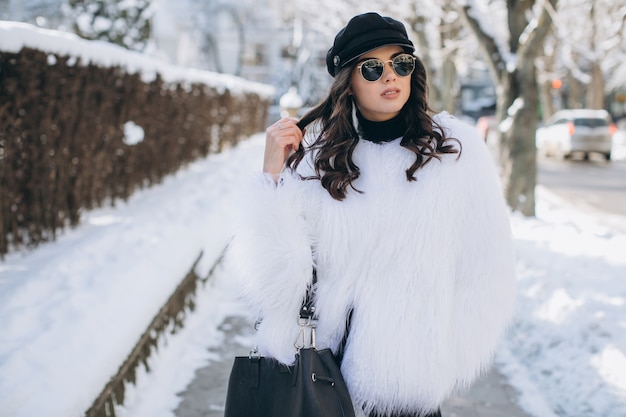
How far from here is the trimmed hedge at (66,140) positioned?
15.9 ft

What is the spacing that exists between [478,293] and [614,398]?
6.26 feet

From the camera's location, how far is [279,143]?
2.09 metres

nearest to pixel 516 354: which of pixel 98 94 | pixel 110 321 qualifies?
pixel 110 321

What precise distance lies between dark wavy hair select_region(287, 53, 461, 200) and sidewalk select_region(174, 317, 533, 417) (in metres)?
2.04

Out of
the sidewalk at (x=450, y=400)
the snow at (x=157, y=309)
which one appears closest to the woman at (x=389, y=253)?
the snow at (x=157, y=309)

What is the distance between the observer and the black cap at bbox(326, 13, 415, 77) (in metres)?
1.95

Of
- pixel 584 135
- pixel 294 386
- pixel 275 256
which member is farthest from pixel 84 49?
pixel 584 135

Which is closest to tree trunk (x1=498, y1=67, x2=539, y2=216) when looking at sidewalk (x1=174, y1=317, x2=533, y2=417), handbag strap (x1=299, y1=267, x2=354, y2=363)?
sidewalk (x1=174, y1=317, x2=533, y2=417)

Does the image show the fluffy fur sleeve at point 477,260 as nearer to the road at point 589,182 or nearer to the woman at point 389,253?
the woman at point 389,253

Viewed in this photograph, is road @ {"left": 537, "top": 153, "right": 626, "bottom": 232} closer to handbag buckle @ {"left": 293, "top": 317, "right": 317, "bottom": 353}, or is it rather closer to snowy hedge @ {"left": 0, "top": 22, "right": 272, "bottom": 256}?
snowy hedge @ {"left": 0, "top": 22, "right": 272, "bottom": 256}

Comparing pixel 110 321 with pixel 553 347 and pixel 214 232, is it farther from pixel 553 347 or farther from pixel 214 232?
pixel 214 232

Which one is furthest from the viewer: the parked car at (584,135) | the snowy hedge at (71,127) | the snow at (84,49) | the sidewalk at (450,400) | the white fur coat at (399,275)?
the parked car at (584,135)

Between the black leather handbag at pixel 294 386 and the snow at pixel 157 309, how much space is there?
0.52m

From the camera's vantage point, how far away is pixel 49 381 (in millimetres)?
2785
